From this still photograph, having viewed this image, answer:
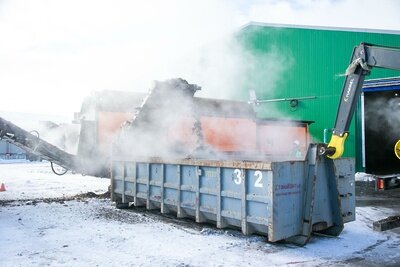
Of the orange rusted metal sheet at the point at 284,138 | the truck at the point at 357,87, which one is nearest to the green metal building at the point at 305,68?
the orange rusted metal sheet at the point at 284,138

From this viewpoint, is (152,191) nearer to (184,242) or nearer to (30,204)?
(184,242)

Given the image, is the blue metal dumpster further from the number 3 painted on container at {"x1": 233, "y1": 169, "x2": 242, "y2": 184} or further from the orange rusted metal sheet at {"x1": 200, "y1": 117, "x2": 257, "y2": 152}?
the orange rusted metal sheet at {"x1": 200, "y1": 117, "x2": 257, "y2": 152}

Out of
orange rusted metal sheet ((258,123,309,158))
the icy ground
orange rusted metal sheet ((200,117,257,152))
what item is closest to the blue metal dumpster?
the icy ground

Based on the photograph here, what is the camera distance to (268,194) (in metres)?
5.16

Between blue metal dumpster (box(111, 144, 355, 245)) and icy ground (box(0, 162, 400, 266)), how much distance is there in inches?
10.1

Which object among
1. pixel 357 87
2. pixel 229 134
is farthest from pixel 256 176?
pixel 229 134

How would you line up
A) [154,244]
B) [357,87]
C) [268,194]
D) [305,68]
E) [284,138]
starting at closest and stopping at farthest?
[268,194] → [154,244] → [357,87] → [284,138] → [305,68]

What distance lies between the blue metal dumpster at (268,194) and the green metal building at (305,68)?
1149cm

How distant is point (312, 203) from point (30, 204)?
23.6 feet

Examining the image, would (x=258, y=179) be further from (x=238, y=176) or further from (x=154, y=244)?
(x=154, y=244)

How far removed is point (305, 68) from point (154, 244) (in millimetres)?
14719

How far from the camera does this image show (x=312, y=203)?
546 centimetres

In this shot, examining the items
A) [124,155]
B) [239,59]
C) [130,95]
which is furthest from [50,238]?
[239,59]

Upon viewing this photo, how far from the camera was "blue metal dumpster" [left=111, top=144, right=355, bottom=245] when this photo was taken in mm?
5238
